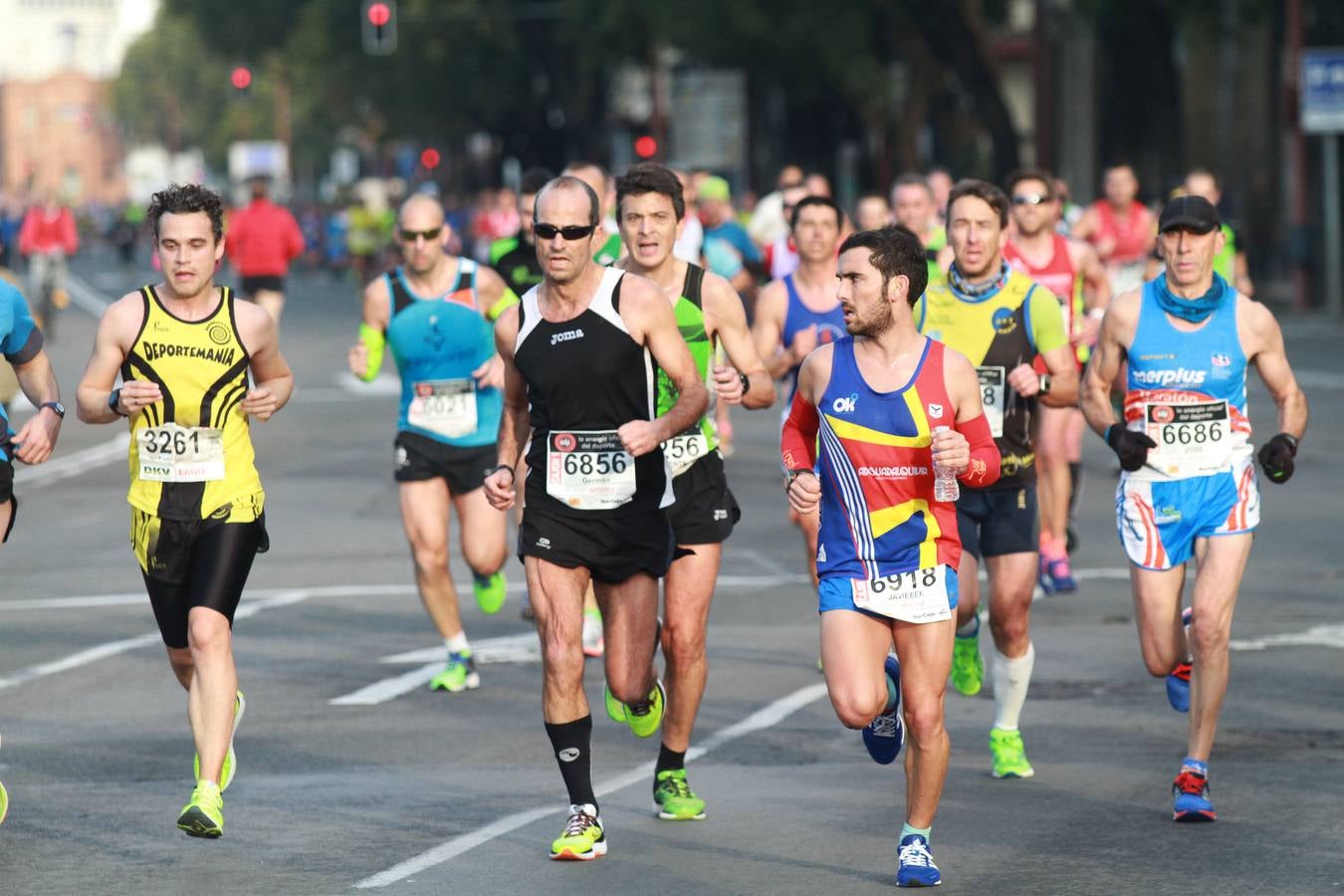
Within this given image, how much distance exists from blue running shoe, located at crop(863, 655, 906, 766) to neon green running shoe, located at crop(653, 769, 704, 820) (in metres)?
0.75

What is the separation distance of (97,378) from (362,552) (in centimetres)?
740

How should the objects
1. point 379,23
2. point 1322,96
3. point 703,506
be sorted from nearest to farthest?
point 703,506
point 1322,96
point 379,23

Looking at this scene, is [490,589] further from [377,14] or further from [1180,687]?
[377,14]

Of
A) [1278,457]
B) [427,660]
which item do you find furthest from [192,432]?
[427,660]

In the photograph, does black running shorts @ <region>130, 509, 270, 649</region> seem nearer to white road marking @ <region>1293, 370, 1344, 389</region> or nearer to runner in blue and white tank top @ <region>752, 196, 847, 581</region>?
runner in blue and white tank top @ <region>752, 196, 847, 581</region>

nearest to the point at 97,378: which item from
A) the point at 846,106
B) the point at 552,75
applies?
the point at 846,106

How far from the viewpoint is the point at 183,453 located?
7996 millimetres

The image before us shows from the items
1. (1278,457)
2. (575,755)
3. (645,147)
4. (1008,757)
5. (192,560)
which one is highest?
(645,147)

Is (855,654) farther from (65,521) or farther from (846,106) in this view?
(846,106)

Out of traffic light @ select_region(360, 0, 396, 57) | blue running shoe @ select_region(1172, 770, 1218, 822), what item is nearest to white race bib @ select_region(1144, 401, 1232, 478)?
blue running shoe @ select_region(1172, 770, 1218, 822)

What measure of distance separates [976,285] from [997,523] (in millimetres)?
895

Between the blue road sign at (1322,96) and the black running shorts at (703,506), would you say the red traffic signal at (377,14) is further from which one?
the black running shorts at (703,506)

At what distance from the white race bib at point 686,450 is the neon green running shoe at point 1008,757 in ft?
4.48

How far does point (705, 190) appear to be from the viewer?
24031mm
